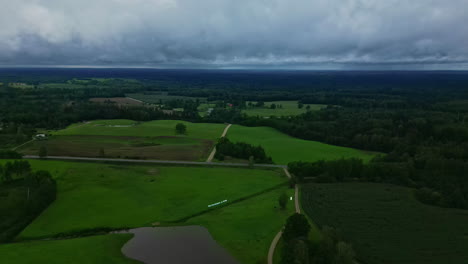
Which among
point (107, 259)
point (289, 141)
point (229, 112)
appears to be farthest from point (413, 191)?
point (229, 112)

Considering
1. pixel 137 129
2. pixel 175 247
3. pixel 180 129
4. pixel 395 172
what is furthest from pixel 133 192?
pixel 137 129

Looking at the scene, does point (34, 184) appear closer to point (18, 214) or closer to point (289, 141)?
point (18, 214)

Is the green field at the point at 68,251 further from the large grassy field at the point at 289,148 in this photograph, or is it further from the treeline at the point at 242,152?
the large grassy field at the point at 289,148

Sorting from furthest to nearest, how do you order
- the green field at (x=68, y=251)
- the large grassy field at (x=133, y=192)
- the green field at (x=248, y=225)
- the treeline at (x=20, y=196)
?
the large grassy field at (x=133, y=192)
the treeline at (x=20, y=196)
the green field at (x=248, y=225)
the green field at (x=68, y=251)

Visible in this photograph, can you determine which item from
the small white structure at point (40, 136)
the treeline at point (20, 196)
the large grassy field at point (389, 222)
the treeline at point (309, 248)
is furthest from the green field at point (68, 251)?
the small white structure at point (40, 136)

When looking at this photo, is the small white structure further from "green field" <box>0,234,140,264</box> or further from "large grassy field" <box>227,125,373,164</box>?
"green field" <box>0,234,140,264</box>

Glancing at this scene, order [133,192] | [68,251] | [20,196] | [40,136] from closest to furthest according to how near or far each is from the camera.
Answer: [68,251] < [20,196] < [133,192] < [40,136]

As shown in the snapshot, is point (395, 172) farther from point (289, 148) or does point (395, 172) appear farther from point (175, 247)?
point (175, 247)
